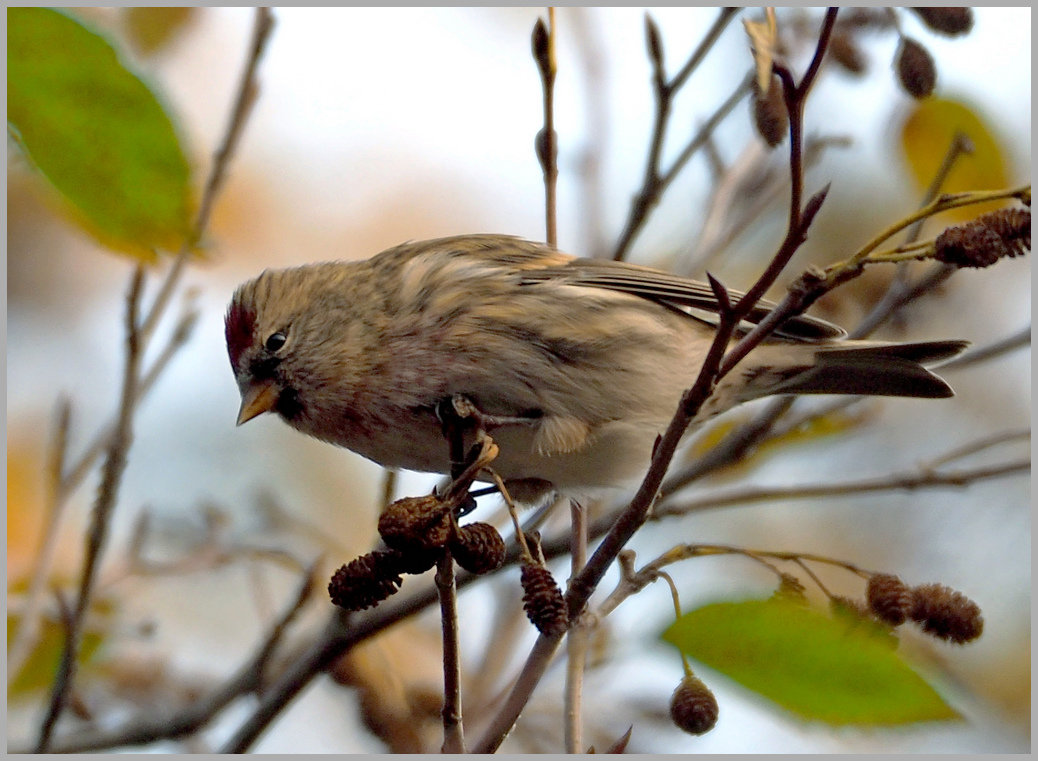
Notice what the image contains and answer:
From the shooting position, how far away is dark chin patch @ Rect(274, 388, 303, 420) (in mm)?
3199

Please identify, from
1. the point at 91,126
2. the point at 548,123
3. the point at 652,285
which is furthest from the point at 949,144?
the point at 91,126

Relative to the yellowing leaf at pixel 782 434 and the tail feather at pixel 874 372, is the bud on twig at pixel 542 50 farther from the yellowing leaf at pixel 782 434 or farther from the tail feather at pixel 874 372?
the yellowing leaf at pixel 782 434

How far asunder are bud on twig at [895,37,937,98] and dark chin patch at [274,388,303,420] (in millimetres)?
1821

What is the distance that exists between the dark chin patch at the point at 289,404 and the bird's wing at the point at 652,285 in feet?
2.43

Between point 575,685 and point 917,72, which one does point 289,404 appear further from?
point 917,72

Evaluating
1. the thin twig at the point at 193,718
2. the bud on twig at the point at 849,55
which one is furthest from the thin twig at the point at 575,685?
the bud on twig at the point at 849,55

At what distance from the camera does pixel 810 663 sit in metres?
1.65

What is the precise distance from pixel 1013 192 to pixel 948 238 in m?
0.12

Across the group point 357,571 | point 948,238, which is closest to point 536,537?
point 357,571

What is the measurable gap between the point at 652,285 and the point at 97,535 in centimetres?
163

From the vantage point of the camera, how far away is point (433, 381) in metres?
2.88

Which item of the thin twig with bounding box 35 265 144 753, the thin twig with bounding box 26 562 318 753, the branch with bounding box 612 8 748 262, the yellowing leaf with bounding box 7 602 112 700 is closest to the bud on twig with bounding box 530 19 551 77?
the branch with bounding box 612 8 748 262

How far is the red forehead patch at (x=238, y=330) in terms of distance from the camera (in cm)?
330

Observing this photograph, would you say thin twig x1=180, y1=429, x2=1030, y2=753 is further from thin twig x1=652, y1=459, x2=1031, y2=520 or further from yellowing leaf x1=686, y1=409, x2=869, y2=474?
yellowing leaf x1=686, y1=409, x2=869, y2=474
